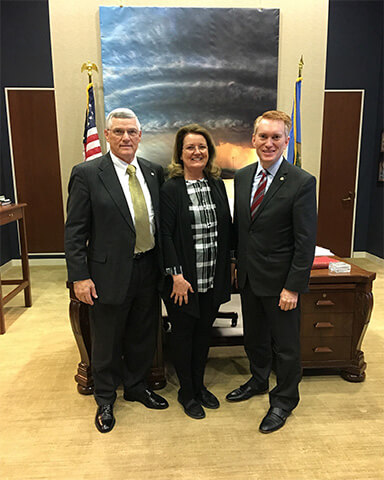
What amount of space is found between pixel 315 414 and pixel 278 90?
2.88 meters

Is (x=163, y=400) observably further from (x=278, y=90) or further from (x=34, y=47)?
(x=34, y=47)

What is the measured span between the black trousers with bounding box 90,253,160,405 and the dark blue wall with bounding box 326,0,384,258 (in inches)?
175


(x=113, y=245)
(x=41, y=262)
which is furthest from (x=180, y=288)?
(x=41, y=262)

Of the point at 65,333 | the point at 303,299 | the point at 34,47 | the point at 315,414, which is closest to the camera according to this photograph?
the point at 315,414

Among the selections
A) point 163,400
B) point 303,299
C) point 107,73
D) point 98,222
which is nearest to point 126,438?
point 163,400

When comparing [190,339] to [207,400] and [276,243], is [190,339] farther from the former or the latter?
[276,243]

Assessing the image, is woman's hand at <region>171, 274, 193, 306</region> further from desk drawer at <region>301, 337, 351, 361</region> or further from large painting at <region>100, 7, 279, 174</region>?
large painting at <region>100, 7, 279, 174</region>

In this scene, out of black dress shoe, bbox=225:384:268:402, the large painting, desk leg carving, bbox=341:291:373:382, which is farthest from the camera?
the large painting

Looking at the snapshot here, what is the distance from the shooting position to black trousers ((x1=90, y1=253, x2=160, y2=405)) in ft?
6.42

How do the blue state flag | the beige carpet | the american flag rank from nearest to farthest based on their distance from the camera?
1. the beige carpet
2. the american flag
3. the blue state flag

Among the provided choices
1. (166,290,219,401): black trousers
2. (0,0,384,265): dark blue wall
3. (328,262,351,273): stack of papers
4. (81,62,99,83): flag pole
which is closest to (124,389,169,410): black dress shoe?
(166,290,219,401): black trousers

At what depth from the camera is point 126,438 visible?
192 cm

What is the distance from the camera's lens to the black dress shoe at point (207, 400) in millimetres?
2154

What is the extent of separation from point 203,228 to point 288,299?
553 mm
